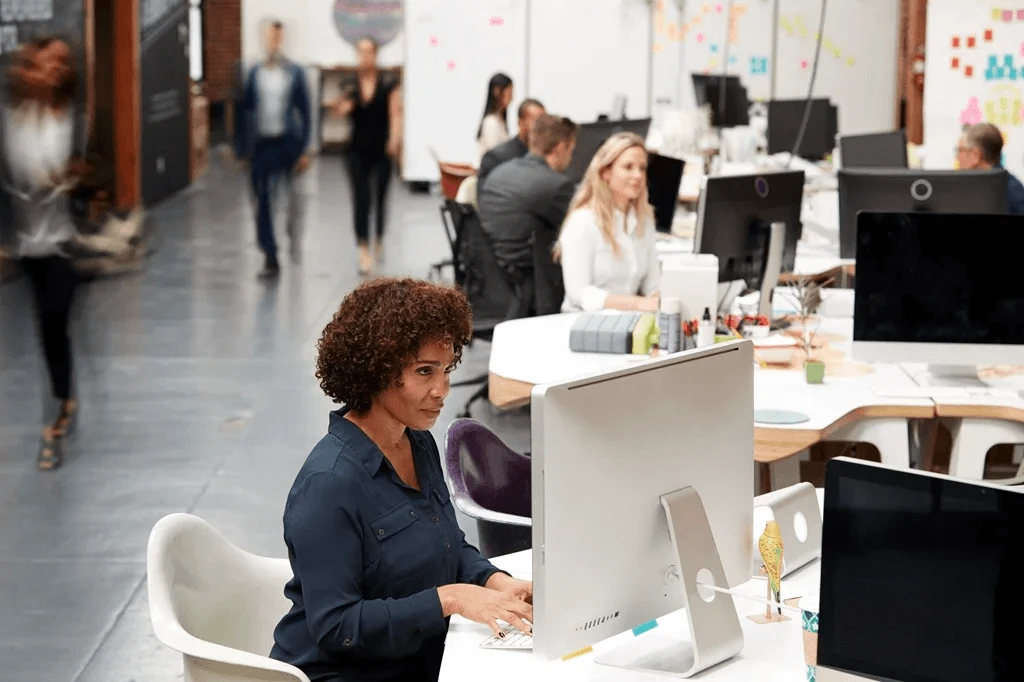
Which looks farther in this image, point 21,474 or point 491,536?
point 21,474

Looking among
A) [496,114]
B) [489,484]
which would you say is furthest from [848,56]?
[489,484]

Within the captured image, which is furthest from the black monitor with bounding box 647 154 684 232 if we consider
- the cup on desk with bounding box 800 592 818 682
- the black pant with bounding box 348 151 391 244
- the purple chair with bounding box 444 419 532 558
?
the cup on desk with bounding box 800 592 818 682

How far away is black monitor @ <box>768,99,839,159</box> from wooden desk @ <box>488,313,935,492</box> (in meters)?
5.61

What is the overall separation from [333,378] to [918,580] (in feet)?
3.54

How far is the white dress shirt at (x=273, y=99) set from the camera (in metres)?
10.4

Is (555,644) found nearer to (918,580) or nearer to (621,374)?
(621,374)

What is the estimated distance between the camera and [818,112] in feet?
33.6

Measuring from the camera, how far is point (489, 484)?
11.4 ft

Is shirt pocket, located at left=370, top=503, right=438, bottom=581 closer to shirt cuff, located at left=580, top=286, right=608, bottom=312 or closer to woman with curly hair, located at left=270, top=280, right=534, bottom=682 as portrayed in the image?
woman with curly hair, located at left=270, top=280, right=534, bottom=682

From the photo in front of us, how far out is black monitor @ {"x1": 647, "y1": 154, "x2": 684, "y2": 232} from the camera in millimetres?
6906

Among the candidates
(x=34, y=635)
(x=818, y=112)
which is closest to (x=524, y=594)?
(x=34, y=635)

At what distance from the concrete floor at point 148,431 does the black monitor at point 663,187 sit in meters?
1.21

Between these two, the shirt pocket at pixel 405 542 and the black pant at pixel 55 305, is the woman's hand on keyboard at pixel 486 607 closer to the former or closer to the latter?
the shirt pocket at pixel 405 542

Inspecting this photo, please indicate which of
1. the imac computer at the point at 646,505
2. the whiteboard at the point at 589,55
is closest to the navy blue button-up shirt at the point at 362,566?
the imac computer at the point at 646,505
